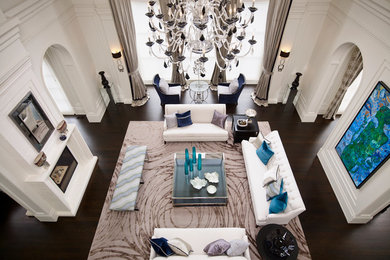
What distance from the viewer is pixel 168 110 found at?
245 inches

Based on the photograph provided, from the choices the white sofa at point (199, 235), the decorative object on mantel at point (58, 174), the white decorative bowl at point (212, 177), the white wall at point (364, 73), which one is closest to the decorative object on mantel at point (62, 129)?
the decorative object on mantel at point (58, 174)

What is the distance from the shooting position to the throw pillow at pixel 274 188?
170 inches

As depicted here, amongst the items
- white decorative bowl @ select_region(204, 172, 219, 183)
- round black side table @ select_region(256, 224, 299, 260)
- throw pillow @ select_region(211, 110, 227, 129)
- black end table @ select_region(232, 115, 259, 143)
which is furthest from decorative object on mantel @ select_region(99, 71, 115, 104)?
round black side table @ select_region(256, 224, 299, 260)

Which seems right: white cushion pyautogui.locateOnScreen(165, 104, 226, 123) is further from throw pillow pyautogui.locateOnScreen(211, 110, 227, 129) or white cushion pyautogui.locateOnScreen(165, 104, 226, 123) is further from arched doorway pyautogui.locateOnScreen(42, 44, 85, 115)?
arched doorway pyautogui.locateOnScreen(42, 44, 85, 115)

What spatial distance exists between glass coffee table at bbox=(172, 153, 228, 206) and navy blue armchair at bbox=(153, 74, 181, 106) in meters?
2.09

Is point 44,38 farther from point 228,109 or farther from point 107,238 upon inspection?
point 228,109

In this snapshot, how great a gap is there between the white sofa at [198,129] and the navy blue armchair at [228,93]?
874 millimetres

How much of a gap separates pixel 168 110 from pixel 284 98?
3.50 meters

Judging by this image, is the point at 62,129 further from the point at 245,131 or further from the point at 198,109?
the point at 245,131

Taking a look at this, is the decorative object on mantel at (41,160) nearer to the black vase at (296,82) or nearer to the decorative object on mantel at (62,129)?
the decorative object on mantel at (62,129)

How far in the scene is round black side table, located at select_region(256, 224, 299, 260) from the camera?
3873 millimetres

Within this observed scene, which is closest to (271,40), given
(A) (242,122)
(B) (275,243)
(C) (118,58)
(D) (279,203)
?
(A) (242,122)

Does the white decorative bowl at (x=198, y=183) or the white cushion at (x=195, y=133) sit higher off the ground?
the white cushion at (x=195, y=133)

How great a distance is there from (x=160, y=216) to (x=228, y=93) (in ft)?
12.7
